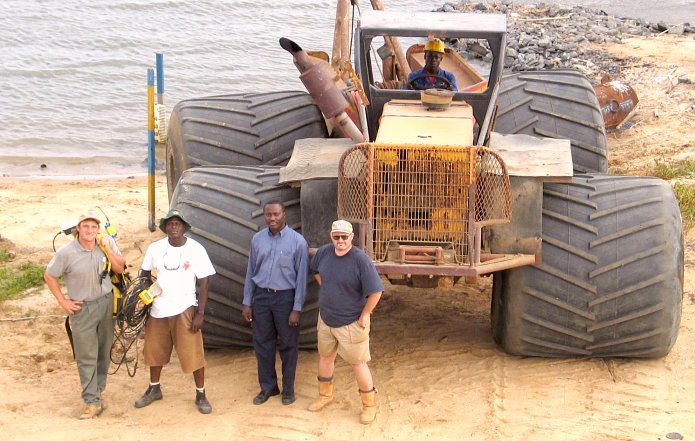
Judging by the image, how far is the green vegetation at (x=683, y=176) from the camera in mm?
9797

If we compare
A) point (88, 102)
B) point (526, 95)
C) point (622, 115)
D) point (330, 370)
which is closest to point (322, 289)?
point (330, 370)

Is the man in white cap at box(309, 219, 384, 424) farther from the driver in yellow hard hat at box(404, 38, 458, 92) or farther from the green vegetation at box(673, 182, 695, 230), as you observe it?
the green vegetation at box(673, 182, 695, 230)

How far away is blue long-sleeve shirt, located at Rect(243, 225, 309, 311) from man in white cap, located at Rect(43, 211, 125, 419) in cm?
82

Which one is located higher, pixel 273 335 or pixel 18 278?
pixel 273 335

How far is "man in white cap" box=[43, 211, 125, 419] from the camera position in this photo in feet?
21.1

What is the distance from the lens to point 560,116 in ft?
29.0

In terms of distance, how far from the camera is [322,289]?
644cm

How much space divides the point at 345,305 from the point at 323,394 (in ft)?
2.19

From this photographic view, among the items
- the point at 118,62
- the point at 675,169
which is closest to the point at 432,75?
the point at 675,169

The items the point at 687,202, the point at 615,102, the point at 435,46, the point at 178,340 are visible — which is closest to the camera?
the point at 178,340

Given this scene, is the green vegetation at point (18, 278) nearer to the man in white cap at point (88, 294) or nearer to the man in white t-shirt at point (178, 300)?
the man in white cap at point (88, 294)

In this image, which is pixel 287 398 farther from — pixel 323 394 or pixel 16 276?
pixel 16 276

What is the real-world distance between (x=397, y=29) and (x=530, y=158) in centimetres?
150

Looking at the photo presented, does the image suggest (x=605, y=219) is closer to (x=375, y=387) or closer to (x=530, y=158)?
(x=530, y=158)
